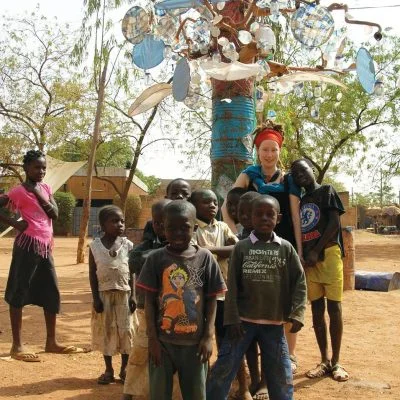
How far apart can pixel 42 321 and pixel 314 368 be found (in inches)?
140

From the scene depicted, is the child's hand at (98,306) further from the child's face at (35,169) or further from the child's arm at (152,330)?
the child's arm at (152,330)

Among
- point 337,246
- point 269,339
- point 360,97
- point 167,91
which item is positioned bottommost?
point 269,339

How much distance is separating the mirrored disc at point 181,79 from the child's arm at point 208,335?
191 centimetres

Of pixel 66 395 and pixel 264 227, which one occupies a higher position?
pixel 264 227

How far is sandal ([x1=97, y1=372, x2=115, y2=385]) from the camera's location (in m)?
4.19

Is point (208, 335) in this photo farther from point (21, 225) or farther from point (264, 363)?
point (21, 225)

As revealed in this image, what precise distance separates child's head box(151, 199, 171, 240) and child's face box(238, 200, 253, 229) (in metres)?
0.48

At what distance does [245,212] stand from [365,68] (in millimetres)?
1838

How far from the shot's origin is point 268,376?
124 inches

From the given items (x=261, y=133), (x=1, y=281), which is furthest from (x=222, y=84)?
(x=1, y=281)

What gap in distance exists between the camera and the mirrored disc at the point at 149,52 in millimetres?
4504

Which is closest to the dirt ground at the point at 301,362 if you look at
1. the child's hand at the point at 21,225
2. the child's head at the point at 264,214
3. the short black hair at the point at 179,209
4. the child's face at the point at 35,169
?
the child's hand at the point at 21,225

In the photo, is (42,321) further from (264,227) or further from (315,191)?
(264,227)

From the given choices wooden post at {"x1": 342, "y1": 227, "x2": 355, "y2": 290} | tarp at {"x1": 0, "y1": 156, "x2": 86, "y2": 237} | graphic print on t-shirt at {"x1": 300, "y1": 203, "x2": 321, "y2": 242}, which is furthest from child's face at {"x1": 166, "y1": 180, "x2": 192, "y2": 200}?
tarp at {"x1": 0, "y1": 156, "x2": 86, "y2": 237}
